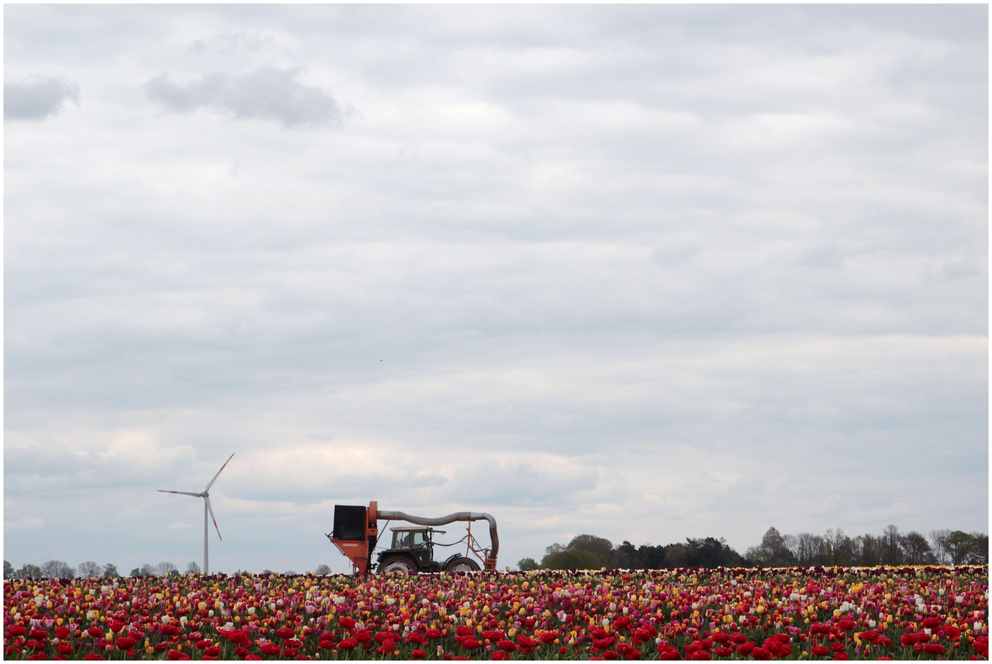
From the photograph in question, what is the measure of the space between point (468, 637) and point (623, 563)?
30546 millimetres

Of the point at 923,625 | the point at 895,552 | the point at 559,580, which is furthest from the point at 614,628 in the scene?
the point at 895,552

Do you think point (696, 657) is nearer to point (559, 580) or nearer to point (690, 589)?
point (690, 589)

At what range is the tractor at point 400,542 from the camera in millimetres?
31891

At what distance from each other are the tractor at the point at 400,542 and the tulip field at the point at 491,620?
11364 millimetres

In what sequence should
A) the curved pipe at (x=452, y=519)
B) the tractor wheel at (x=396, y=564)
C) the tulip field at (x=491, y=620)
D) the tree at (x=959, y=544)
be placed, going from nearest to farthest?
1. the tulip field at (x=491, y=620)
2. the tractor wheel at (x=396, y=564)
3. the curved pipe at (x=452, y=519)
4. the tree at (x=959, y=544)

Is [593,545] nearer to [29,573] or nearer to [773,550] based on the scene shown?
[773,550]

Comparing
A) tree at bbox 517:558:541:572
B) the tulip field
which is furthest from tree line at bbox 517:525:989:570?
the tulip field

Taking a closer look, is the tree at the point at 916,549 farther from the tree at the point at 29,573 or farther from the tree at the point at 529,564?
the tree at the point at 29,573

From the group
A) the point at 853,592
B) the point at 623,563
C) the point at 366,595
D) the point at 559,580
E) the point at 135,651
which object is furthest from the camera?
the point at 623,563

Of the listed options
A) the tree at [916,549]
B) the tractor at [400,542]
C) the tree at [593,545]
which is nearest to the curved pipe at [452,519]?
the tractor at [400,542]

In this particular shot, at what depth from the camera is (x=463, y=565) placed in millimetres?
32500

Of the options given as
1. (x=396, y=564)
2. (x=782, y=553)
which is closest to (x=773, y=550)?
(x=782, y=553)

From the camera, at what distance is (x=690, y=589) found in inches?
749

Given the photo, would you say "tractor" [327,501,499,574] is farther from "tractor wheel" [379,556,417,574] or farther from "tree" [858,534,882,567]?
"tree" [858,534,882,567]
